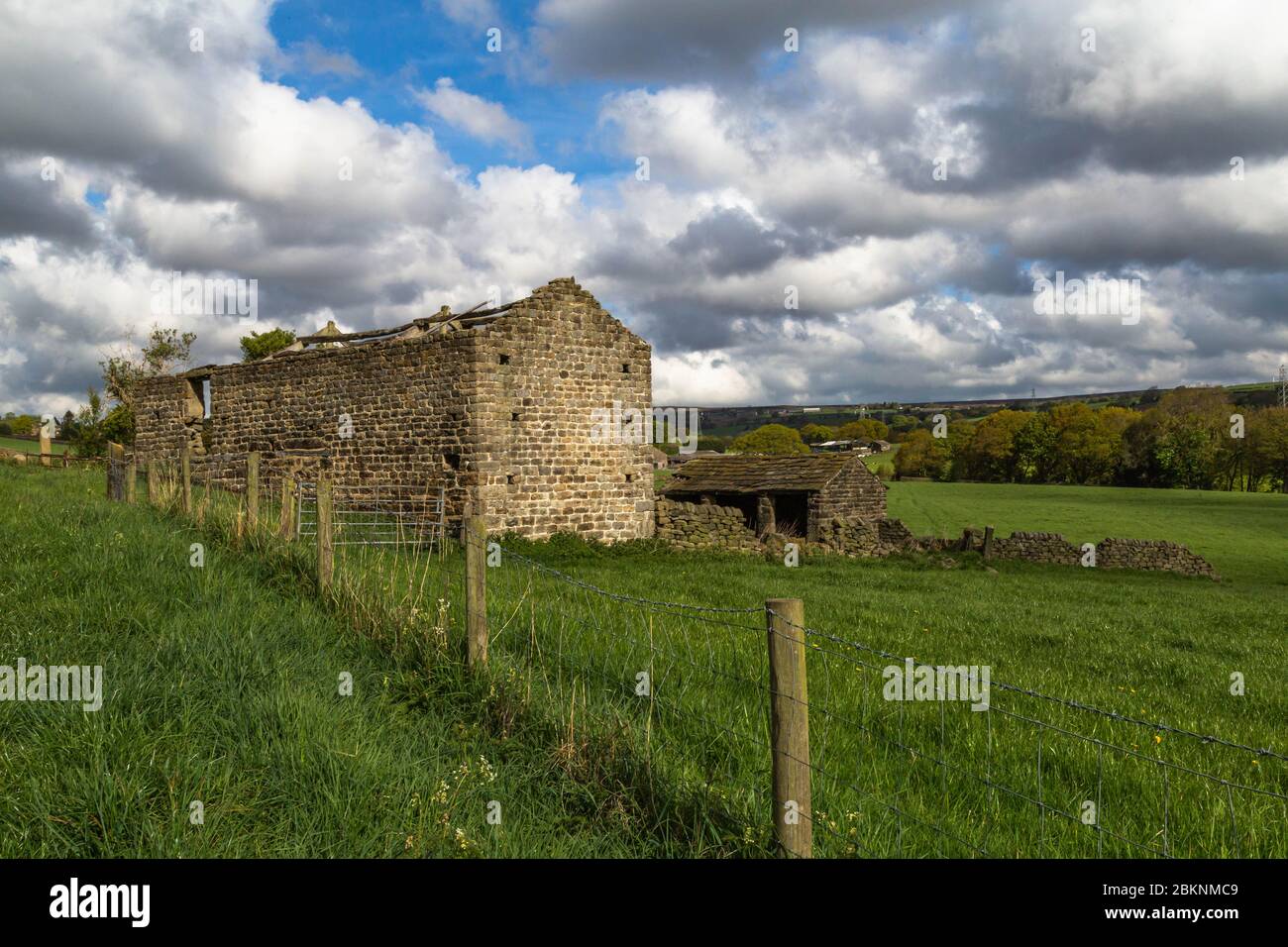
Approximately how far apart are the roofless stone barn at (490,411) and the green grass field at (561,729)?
8657 millimetres

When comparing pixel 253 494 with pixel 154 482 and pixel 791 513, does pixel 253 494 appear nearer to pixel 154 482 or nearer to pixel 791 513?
pixel 154 482

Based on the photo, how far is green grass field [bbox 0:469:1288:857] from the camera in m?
3.90

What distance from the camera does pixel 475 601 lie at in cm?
591

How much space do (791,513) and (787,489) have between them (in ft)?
3.92

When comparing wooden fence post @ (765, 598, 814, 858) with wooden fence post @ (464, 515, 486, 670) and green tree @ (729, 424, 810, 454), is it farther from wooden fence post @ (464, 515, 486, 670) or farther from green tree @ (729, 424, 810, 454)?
green tree @ (729, 424, 810, 454)

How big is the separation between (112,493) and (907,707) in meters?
16.4

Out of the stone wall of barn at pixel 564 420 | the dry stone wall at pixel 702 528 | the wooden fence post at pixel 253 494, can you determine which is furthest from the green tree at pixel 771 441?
the wooden fence post at pixel 253 494

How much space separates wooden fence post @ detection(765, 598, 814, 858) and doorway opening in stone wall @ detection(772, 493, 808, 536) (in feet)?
81.3

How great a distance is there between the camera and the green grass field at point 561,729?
390cm

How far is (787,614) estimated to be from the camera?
12.2 ft

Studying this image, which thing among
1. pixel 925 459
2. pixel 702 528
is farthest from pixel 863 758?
pixel 925 459

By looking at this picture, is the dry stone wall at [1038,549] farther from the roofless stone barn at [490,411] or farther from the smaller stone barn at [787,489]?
the roofless stone barn at [490,411]
